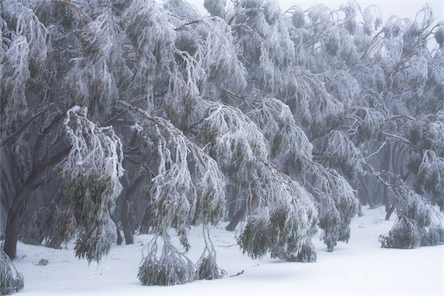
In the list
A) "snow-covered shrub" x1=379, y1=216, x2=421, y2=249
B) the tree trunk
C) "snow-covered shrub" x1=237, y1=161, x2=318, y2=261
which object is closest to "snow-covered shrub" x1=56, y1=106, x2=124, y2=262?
"snow-covered shrub" x1=237, y1=161, x2=318, y2=261

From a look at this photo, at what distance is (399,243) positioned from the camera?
35.2 feet

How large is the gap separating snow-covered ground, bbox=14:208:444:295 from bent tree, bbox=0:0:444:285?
17.8 inches

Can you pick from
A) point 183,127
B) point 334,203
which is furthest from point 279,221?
point 334,203

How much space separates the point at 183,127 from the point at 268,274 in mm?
3077

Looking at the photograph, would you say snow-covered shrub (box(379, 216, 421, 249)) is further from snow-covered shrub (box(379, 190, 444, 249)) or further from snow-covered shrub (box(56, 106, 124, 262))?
snow-covered shrub (box(56, 106, 124, 262))

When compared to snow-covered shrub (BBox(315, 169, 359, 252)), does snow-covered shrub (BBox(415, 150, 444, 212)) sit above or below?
above

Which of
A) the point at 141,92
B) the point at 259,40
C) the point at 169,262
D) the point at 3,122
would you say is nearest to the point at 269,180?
the point at 169,262

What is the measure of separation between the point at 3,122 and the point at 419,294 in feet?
21.0

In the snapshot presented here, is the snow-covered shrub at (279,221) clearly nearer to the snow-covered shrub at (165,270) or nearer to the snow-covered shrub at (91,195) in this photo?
the snow-covered shrub at (165,270)

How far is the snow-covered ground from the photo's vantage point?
244 inches

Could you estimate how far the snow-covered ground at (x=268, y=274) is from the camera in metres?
6.19

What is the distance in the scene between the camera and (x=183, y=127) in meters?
7.49

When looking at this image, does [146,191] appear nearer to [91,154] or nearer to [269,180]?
[91,154]

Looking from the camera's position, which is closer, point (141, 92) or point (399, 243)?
point (141, 92)
